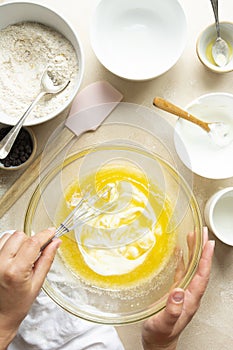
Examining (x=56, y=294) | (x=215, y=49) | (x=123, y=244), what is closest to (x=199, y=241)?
(x=123, y=244)

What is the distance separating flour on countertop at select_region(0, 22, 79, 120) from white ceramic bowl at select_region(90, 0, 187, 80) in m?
0.08

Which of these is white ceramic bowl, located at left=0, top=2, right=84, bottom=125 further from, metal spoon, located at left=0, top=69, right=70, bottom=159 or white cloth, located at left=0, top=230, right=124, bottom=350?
white cloth, located at left=0, top=230, right=124, bottom=350

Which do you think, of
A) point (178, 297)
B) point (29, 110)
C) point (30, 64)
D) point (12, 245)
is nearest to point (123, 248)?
point (178, 297)

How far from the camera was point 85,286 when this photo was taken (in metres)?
1.21

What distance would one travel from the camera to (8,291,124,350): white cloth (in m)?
1.31

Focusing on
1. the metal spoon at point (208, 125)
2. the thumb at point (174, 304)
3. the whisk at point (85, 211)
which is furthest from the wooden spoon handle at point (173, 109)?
the thumb at point (174, 304)

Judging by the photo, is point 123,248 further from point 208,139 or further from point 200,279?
point 208,139

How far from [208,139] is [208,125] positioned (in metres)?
0.04

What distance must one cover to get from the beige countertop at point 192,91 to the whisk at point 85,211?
220mm

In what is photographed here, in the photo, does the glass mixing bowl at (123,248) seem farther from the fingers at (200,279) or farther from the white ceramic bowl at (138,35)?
the white ceramic bowl at (138,35)

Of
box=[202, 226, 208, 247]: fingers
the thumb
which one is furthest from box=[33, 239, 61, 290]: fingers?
box=[202, 226, 208, 247]: fingers

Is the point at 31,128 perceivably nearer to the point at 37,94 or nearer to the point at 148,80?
the point at 37,94

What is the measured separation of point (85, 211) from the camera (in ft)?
3.89

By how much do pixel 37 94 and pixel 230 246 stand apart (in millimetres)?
568
